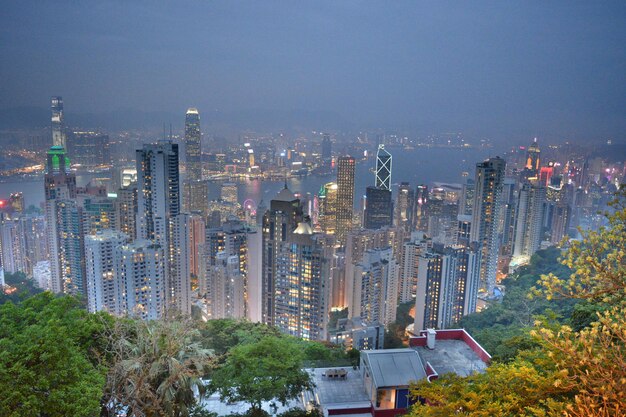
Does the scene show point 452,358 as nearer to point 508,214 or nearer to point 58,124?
point 58,124

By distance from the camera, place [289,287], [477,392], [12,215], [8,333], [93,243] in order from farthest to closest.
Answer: [12,215] → [289,287] → [93,243] → [8,333] → [477,392]

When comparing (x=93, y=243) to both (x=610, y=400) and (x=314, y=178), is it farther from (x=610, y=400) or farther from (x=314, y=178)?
(x=314, y=178)

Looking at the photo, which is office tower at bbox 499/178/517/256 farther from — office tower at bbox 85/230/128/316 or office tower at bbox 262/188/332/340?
office tower at bbox 85/230/128/316

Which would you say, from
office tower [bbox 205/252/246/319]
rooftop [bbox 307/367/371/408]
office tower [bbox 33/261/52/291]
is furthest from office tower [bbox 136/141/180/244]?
rooftop [bbox 307/367/371/408]

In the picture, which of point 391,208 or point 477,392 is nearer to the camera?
point 477,392

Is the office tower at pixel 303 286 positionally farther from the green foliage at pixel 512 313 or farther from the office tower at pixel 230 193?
the office tower at pixel 230 193

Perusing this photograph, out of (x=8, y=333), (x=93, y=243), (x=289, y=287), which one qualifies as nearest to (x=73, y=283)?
(x=93, y=243)

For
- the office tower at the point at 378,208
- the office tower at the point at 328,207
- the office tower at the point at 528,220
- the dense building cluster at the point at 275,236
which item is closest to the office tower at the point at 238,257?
the dense building cluster at the point at 275,236

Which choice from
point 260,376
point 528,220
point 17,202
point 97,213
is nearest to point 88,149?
point 97,213
